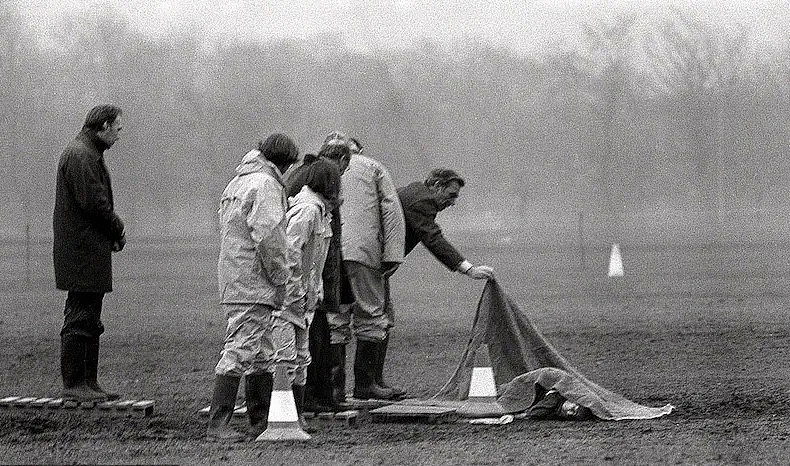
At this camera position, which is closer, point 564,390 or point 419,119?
point 564,390

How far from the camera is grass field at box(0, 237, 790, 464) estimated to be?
7.09 meters

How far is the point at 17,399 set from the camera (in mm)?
8891

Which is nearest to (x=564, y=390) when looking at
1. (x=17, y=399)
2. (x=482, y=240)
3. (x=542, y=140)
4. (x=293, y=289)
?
(x=293, y=289)

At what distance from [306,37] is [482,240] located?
66.4ft

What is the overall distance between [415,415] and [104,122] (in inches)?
97.2

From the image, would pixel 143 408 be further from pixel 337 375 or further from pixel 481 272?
pixel 481 272

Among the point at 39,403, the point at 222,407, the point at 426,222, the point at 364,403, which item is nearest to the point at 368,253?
the point at 426,222

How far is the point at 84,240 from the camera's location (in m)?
Result: 8.66

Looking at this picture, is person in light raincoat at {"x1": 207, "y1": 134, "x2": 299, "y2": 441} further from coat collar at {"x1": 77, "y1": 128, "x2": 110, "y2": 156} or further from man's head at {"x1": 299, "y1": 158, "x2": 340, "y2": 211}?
coat collar at {"x1": 77, "y1": 128, "x2": 110, "y2": 156}

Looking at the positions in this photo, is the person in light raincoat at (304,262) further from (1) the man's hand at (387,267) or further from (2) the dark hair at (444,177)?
(2) the dark hair at (444,177)

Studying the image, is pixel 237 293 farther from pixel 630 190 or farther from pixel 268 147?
pixel 630 190

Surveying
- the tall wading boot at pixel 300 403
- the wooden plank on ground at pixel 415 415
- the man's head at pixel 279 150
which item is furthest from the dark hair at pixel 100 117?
the wooden plank on ground at pixel 415 415

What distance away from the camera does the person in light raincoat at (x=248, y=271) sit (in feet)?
24.5

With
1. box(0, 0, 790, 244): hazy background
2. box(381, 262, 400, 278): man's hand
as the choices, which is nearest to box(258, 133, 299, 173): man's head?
box(381, 262, 400, 278): man's hand
